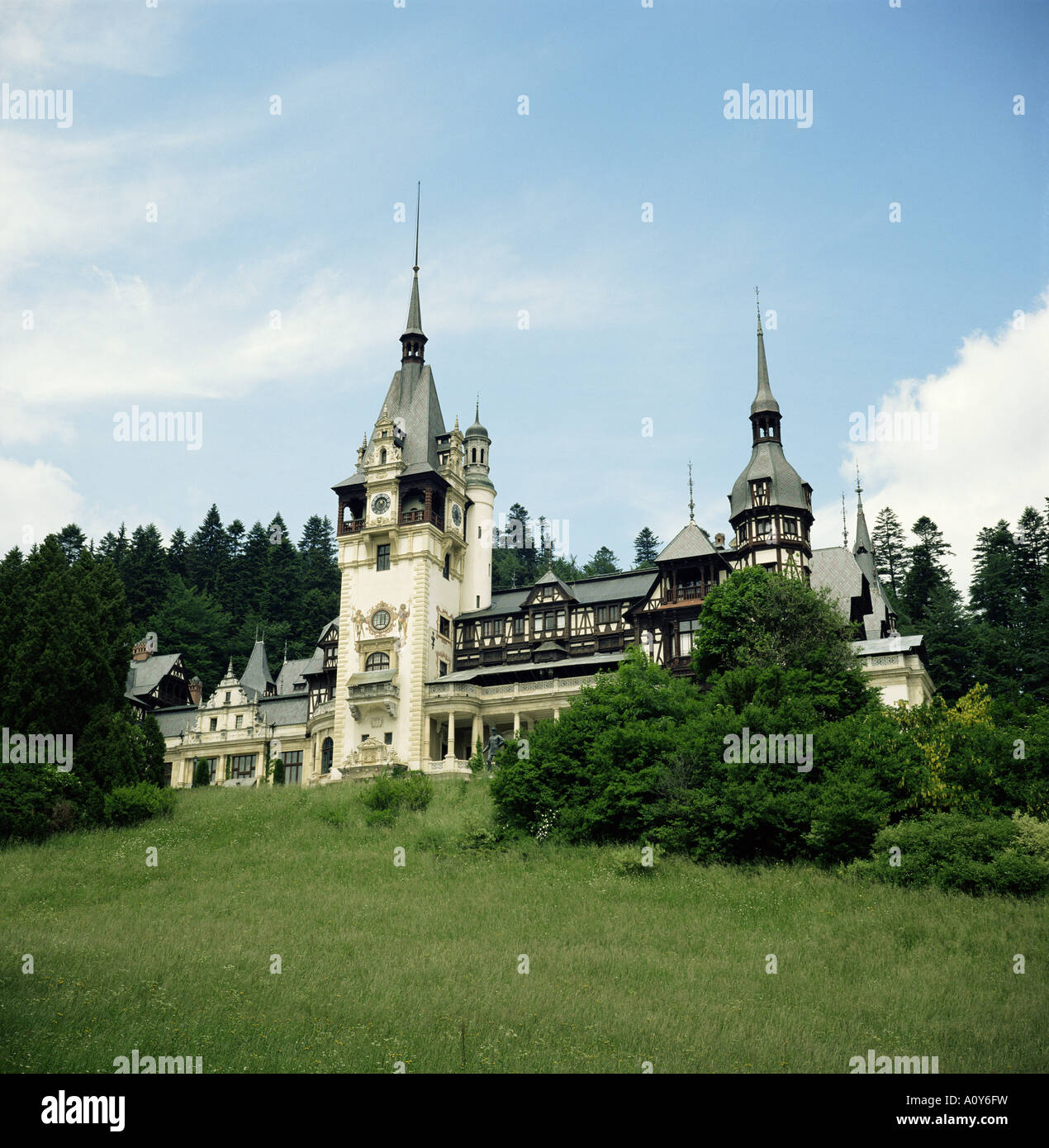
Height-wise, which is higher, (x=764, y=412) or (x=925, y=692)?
→ (x=764, y=412)

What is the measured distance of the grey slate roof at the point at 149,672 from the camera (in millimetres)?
89438

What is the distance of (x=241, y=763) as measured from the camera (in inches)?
3228

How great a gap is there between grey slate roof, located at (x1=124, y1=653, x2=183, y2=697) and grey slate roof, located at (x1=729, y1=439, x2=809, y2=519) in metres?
45.8

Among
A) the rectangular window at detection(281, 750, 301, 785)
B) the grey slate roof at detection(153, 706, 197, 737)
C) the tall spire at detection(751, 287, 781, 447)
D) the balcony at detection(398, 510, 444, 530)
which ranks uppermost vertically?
the tall spire at detection(751, 287, 781, 447)

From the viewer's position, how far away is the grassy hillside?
23.8m

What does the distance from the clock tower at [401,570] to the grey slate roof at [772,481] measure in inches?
725

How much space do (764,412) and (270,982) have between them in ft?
172

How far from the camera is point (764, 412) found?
7238 centimetres

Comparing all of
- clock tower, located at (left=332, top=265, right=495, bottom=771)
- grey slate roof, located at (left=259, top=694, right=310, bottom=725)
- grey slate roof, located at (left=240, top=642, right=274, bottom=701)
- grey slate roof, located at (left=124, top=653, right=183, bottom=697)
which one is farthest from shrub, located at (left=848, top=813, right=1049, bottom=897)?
grey slate roof, located at (left=124, top=653, right=183, bottom=697)

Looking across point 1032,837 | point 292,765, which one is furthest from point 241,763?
point 1032,837

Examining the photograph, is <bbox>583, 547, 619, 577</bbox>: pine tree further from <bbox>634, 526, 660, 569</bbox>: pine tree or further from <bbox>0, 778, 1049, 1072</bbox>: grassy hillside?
<bbox>0, 778, 1049, 1072</bbox>: grassy hillside

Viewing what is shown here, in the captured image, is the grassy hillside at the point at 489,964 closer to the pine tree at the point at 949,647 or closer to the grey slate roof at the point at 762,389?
the grey slate roof at the point at 762,389

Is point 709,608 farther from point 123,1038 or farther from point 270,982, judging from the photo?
point 123,1038

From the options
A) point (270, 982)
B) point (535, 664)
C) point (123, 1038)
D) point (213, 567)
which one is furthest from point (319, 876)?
point (213, 567)
